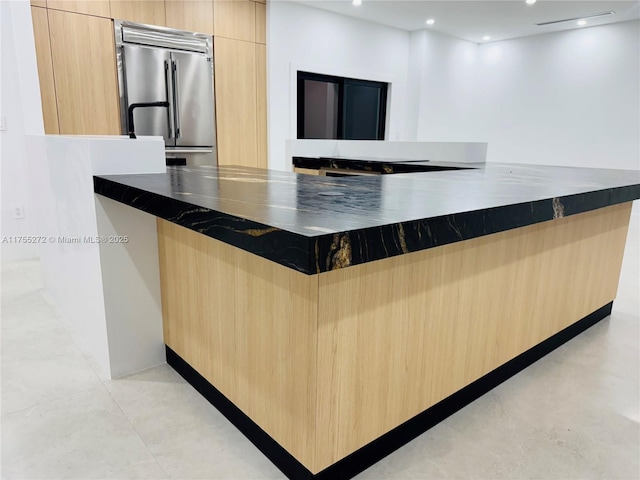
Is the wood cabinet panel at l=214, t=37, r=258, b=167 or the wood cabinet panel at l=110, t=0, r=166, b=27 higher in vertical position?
the wood cabinet panel at l=110, t=0, r=166, b=27

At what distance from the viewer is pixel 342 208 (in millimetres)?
1179

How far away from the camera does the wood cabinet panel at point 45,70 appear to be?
3.50 meters

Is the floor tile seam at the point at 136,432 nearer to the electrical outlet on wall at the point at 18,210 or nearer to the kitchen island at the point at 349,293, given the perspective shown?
the kitchen island at the point at 349,293

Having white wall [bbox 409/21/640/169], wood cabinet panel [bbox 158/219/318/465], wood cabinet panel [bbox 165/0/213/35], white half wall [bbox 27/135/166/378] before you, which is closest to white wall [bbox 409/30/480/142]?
white wall [bbox 409/21/640/169]

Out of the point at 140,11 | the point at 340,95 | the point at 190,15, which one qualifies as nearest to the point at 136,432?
the point at 140,11

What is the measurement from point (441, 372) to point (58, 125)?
11.8ft

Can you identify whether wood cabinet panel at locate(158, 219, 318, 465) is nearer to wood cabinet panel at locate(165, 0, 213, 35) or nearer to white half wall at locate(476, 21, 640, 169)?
wood cabinet panel at locate(165, 0, 213, 35)

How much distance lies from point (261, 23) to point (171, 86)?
4.19ft

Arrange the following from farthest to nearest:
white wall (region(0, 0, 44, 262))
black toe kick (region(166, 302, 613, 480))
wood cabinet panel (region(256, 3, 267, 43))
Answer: wood cabinet panel (region(256, 3, 267, 43))
white wall (region(0, 0, 44, 262))
black toe kick (region(166, 302, 613, 480))

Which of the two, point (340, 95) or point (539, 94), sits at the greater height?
point (539, 94)

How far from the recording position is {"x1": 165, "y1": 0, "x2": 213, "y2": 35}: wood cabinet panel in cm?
420

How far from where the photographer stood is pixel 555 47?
6164 millimetres

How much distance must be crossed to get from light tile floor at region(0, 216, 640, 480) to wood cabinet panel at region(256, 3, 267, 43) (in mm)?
3811

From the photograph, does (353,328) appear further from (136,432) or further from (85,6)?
(85,6)
